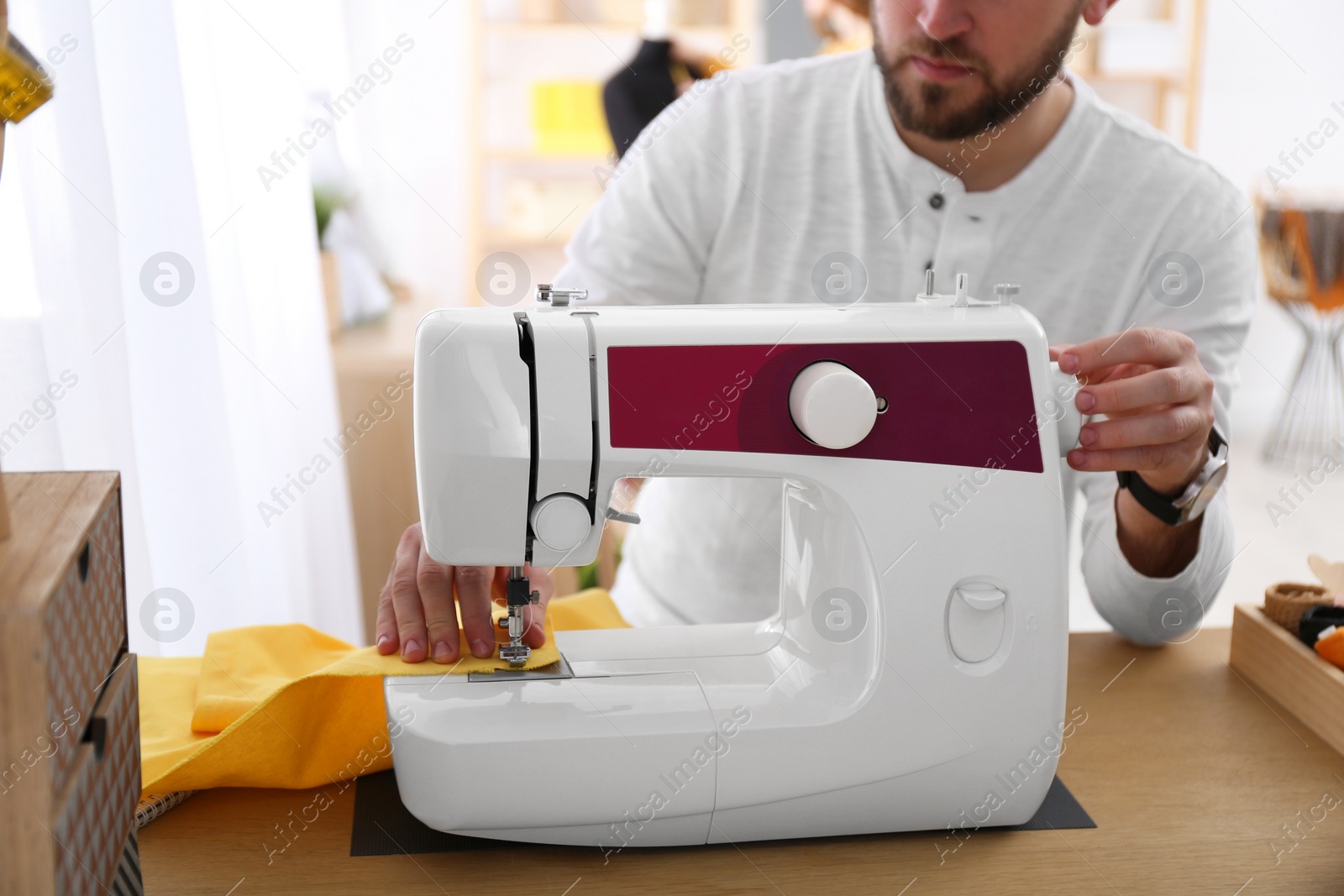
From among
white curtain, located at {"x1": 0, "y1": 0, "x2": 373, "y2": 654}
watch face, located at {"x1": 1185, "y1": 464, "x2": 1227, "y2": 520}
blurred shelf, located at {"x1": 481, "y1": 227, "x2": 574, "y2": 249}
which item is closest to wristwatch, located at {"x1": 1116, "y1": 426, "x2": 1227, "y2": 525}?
watch face, located at {"x1": 1185, "y1": 464, "x2": 1227, "y2": 520}

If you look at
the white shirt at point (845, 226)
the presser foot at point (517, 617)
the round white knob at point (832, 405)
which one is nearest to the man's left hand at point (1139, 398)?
the round white knob at point (832, 405)

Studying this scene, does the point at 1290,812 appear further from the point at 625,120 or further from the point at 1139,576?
the point at 625,120

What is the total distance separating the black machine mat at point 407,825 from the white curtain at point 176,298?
59 cm

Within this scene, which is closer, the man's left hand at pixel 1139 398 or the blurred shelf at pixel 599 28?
the man's left hand at pixel 1139 398

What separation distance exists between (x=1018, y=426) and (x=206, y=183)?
4.02 feet

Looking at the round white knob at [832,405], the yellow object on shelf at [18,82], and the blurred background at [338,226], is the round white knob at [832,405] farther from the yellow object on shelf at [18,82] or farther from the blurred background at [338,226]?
the blurred background at [338,226]

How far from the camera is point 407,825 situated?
0.91 metres

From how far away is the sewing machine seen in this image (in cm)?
86

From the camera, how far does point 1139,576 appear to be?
1.21 metres

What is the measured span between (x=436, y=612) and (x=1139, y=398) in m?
0.63

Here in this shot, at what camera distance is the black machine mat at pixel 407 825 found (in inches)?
34.9

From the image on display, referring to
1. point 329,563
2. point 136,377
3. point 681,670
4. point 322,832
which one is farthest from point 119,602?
point 329,563

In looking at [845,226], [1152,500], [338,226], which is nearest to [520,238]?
[338,226]

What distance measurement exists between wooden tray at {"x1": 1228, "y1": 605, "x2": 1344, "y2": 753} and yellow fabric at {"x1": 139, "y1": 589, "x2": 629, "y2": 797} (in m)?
0.73
